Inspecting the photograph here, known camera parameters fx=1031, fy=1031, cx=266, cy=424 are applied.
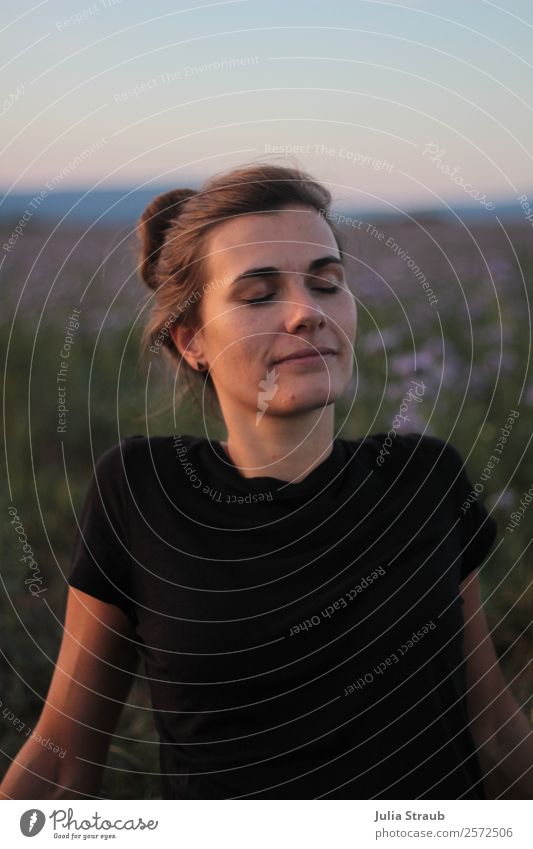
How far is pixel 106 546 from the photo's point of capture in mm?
1153

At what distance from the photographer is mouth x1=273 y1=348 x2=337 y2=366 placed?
1.08 metres

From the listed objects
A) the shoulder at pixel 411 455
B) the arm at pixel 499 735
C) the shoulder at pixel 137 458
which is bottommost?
the arm at pixel 499 735

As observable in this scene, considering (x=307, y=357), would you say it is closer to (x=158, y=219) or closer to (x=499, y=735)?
(x=158, y=219)

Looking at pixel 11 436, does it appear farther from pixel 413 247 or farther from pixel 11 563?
pixel 413 247

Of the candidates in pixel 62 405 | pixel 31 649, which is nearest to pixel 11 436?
pixel 62 405

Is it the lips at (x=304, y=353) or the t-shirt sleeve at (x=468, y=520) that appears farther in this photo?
the t-shirt sleeve at (x=468, y=520)

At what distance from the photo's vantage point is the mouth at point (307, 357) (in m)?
1.08

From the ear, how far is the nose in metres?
0.12

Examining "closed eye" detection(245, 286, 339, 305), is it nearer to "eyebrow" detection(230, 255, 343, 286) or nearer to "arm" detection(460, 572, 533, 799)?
"eyebrow" detection(230, 255, 343, 286)

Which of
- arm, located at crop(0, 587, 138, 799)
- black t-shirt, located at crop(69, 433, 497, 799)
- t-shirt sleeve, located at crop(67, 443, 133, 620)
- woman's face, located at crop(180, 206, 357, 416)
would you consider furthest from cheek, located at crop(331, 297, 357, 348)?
arm, located at crop(0, 587, 138, 799)

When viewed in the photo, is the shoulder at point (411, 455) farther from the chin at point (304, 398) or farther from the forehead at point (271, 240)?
the forehead at point (271, 240)

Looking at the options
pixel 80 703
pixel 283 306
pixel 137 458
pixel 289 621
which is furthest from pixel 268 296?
pixel 80 703

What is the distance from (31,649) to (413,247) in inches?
43.9

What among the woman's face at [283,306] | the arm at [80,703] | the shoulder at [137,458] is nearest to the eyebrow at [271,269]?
the woman's face at [283,306]
